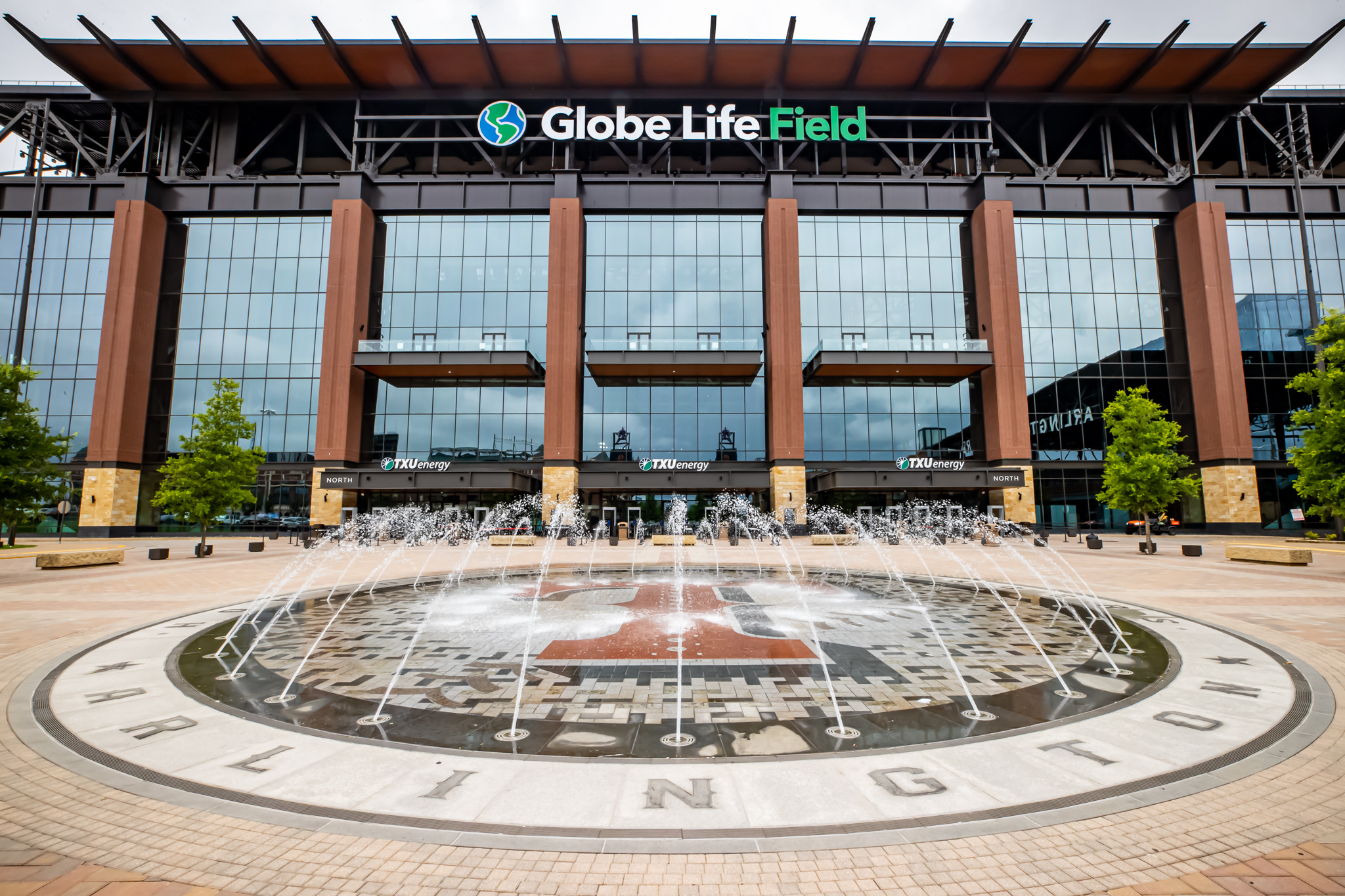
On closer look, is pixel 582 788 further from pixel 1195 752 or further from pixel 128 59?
pixel 128 59

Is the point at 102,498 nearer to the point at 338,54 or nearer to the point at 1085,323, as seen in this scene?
the point at 338,54

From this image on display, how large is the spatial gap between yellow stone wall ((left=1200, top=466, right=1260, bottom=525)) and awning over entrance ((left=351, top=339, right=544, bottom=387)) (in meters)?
44.3

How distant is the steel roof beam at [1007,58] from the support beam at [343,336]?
43.0m

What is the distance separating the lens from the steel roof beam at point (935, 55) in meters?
36.1

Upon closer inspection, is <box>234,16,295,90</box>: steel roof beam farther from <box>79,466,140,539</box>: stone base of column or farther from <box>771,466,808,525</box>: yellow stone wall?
<box>771,466,808,525</box>: yellow stone wall

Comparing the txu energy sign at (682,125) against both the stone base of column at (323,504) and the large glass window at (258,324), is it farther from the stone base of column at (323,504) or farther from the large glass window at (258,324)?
the stone base of column at (323,504)

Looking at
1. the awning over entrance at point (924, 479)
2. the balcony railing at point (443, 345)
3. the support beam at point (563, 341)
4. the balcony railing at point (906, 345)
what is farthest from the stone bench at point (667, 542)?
the balcony railing at point (906, 345)

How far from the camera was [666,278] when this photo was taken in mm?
41000

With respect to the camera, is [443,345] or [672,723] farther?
[443,345]

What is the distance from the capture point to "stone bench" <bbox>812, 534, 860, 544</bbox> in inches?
1226

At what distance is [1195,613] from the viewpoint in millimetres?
11539

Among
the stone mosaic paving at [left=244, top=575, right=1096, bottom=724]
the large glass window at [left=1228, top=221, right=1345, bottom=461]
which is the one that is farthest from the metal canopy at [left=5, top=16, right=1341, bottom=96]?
the stone mosaic paving at [left=244, top=575, right=1096, bottom=724]

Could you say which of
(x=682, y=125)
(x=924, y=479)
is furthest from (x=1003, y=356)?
(x=682, y=125)

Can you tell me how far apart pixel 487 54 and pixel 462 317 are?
16677 mm
